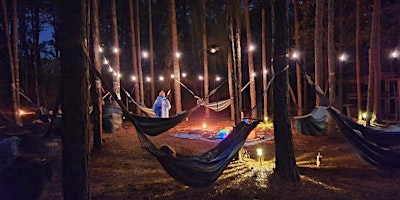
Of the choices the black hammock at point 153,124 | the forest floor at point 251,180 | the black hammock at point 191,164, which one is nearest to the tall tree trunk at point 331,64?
the forest floor at point 251,180

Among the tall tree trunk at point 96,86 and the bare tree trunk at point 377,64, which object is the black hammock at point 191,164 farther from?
the bare tree trunk at point 377,64

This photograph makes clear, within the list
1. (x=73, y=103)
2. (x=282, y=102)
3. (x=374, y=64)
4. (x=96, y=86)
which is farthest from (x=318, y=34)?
(x=73, y=103)

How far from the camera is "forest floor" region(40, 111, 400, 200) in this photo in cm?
366

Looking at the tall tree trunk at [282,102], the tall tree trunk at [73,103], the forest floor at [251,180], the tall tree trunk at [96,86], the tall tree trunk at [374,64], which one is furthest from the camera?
the tall tree trunk at [374,64]

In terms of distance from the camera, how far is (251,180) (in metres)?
4.12

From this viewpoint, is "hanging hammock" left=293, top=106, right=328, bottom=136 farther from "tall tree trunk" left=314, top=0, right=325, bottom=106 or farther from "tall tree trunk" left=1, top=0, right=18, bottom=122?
"tall tree trunk" left=1, top=0, right=18, bottom=122

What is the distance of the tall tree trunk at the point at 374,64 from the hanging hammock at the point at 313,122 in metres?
1.60

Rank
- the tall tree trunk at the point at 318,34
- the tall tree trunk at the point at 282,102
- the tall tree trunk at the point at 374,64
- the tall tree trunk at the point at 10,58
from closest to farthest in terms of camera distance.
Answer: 1. the tall tree trunk at the point at 282,102
2. the tall tree trunk at the point at 10,58
3. the tall tree trunk at the point at 318,34
4. the tall tree trunk at the point at 374,64

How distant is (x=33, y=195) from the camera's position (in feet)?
11.2

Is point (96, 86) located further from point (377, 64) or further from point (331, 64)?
point (377, 64)

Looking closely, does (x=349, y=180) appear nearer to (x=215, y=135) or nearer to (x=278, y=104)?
(x=278, y=104)

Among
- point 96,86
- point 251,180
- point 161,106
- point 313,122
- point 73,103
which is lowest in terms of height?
point 251,180

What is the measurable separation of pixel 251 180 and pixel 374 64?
19.5 feet

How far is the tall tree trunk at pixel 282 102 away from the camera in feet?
13.2
